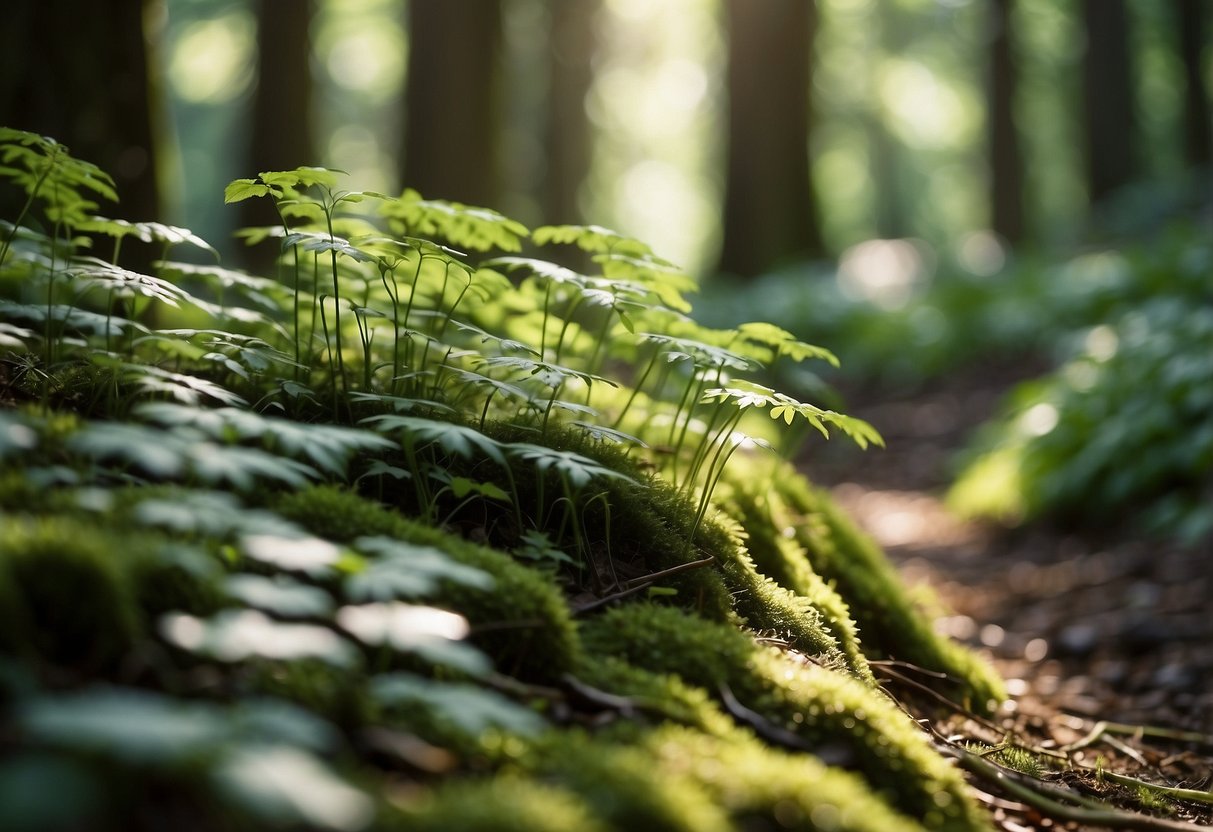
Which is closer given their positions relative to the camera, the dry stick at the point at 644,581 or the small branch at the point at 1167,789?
the dry stick at the point at 644,581

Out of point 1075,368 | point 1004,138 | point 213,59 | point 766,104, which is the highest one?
point 1004,138

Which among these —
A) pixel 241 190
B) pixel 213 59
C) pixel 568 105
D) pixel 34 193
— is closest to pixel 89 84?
pixel 34 193

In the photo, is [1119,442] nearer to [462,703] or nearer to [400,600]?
[400,600]

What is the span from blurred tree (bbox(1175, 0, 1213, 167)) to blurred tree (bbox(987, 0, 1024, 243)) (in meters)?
2.99

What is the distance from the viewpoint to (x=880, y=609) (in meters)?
2.96

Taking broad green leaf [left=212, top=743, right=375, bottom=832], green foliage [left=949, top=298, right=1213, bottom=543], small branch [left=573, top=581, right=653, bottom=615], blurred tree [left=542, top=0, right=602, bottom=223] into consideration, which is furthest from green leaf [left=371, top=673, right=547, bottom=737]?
blurred tree [left=542, top=0, right=602, bottom=223]

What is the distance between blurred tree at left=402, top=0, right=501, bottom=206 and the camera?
7219mm

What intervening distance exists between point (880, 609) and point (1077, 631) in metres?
1.52

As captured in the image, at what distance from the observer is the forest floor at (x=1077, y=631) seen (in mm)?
2672

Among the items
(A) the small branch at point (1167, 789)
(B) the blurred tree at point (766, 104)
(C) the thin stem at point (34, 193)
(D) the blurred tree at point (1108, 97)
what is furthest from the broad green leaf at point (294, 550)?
(D) the blurred tree at point (1108, 97)

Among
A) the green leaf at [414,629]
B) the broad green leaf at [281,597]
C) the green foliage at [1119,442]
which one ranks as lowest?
the broad green leaf at [281,597]

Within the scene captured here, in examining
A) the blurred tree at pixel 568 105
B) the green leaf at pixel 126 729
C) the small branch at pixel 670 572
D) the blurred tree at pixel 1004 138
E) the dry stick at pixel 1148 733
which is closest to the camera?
the green leaf at pixel 126 729

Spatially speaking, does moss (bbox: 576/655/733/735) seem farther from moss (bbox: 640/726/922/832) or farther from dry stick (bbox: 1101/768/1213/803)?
dry stick (bbox: 1101/768/1213/803)

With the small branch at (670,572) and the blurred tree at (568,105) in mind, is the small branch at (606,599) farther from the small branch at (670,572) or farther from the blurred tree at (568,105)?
the blurred tree at (568,105)
